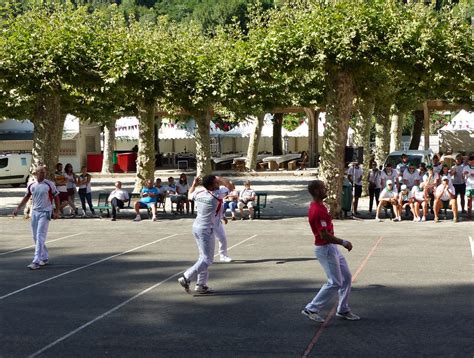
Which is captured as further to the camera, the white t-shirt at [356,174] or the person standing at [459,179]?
the white t-shirt at [356,174]

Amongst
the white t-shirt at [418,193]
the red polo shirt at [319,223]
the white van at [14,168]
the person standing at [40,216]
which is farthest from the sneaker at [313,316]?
the white van at [14,168]

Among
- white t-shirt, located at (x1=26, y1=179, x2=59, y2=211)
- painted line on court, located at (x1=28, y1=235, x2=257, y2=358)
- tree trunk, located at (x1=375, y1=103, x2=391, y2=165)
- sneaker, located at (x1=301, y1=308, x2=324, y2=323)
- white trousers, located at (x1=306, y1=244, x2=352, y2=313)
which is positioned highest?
tree trunk, located at (x1=375, y1=103, x2=391, y2=165)

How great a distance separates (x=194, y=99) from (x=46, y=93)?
16.1 ft

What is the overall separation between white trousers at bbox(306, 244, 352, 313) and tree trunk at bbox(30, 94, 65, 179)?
1749cm

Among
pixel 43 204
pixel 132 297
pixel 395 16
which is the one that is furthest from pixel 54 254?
pixel 395 16

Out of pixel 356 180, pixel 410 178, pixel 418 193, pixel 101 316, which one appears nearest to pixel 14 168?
pixel 356 180

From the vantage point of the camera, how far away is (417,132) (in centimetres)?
5156

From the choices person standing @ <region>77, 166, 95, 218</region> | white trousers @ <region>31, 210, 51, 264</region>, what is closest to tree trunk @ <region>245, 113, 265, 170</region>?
person standing @ <region>77, 166, 95, 218</region>

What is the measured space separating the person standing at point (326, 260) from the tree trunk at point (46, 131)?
17.4m

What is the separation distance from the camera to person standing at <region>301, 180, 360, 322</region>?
885cm

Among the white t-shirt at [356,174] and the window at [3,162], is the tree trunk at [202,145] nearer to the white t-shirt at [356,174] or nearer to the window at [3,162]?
the white t-shirt at [356,174]

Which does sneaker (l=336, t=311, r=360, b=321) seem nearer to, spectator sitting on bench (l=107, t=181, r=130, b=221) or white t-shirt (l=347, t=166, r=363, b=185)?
white t-shirt (l=347, t=166, r=363, b=185)

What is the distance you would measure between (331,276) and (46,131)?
18.0 meters

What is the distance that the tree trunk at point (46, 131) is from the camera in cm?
2509
